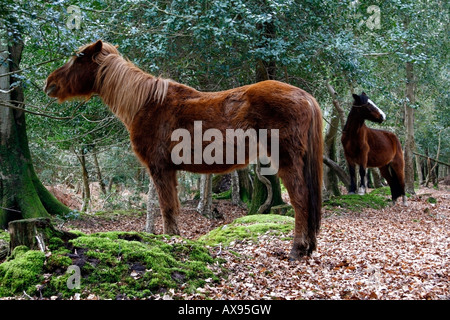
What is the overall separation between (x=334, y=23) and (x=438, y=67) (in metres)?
9.59

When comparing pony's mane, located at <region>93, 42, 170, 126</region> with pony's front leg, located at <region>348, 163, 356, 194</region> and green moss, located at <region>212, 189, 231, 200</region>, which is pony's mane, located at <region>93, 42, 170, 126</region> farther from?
green moss, located at <region>212, 189, 231, 200</region>

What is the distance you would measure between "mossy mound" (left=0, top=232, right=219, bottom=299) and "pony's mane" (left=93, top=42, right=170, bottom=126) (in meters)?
2.13

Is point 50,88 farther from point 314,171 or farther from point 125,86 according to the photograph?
point 314,171

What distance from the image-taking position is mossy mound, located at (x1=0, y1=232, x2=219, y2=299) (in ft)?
11.7

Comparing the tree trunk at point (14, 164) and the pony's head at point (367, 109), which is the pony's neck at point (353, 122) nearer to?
the pony's head at point (367, 109)

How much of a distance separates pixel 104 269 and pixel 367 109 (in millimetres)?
10473

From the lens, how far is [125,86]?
19.1ft

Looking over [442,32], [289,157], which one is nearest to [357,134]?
[442,32]

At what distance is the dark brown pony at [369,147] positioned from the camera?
12.2m

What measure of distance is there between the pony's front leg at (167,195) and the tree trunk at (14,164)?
4400mm

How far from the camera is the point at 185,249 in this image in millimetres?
4863

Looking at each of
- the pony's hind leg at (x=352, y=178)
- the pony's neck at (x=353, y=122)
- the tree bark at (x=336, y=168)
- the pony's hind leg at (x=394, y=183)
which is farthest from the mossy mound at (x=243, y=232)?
the pony's hind leg at (x=394, y=183)

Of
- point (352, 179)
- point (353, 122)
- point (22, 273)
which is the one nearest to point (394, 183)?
point (352, 179)

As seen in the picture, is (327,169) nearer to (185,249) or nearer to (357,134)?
(357,134)
